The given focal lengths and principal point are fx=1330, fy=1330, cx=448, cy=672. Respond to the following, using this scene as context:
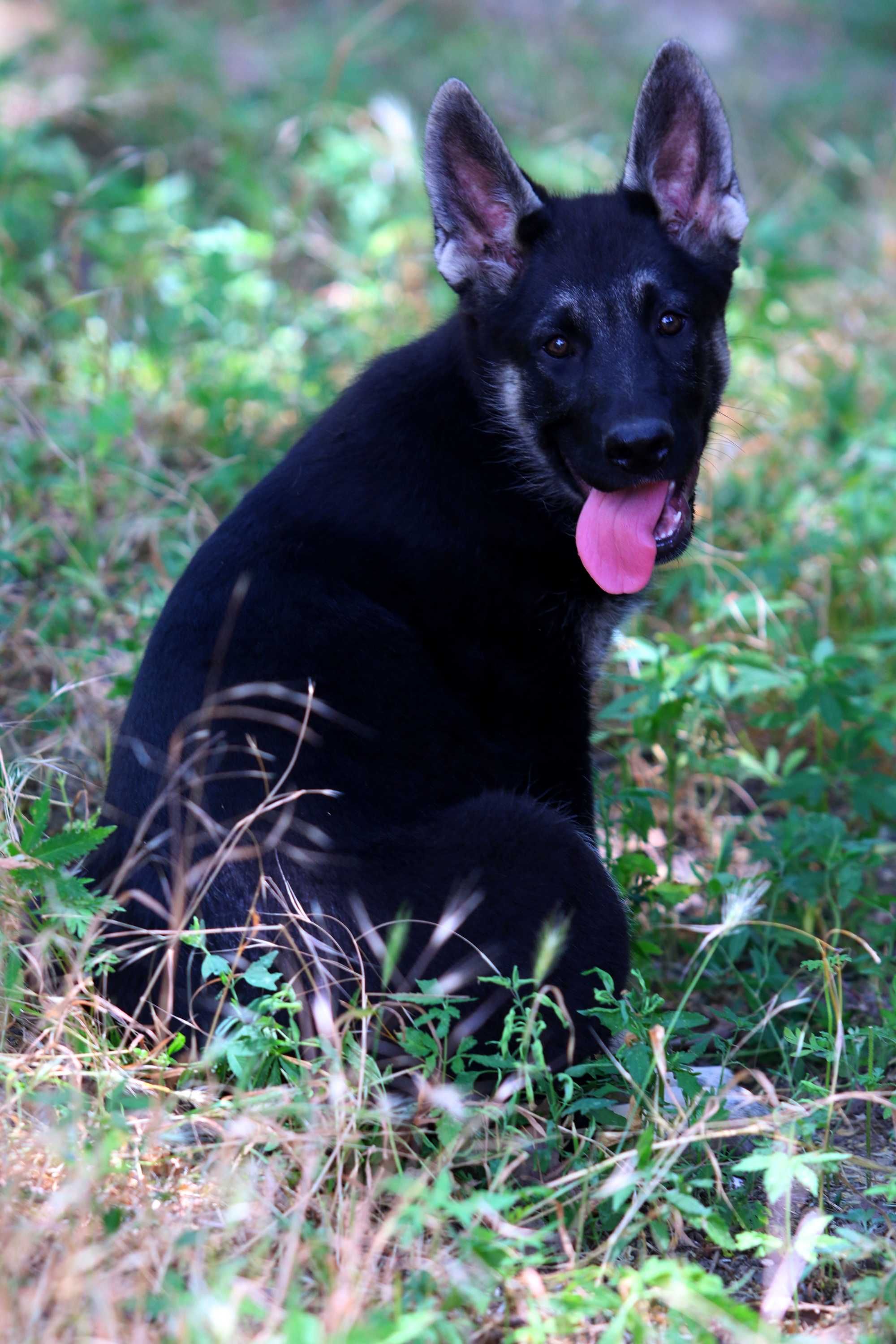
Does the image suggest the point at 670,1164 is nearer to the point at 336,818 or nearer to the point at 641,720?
the point at 336,818

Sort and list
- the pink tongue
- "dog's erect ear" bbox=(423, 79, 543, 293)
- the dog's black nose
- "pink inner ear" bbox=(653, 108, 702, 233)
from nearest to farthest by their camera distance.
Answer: the dog's black nose < the pink tongue < "dog's erect ear" bbox=(423, 79, 543, 293) < "pink inner ear" bbox=(653, 108, 702, 233)

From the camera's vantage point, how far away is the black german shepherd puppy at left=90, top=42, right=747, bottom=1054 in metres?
2.79

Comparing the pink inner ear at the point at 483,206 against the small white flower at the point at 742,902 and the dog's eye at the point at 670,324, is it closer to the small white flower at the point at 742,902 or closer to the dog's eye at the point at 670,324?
the dog's eye at the point at 670,324

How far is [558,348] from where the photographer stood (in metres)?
3.27

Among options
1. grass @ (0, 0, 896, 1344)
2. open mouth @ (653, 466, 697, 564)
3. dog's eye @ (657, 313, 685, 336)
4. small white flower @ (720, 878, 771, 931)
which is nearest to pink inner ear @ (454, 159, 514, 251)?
dog's eye @ (657, 313, 685, 336)

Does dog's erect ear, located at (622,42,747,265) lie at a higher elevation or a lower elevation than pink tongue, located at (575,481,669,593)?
higher

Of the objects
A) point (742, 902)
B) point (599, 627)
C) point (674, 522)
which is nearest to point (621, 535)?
point (674, 522)

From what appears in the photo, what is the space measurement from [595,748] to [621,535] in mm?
1171

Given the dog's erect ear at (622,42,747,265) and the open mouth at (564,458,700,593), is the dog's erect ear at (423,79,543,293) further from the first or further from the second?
the open mouth at (564,458,700,593)

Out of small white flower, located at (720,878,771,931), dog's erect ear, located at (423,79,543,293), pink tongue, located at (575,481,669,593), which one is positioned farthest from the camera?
dog's erect ear, located at (423,79,543,293)

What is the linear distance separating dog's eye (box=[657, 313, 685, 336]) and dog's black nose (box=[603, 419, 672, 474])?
313mm

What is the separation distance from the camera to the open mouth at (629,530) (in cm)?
322

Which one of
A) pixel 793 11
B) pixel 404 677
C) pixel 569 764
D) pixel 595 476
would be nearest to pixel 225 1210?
pixel 404 677

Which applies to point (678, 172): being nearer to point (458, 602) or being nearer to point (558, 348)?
point (558, 348)
